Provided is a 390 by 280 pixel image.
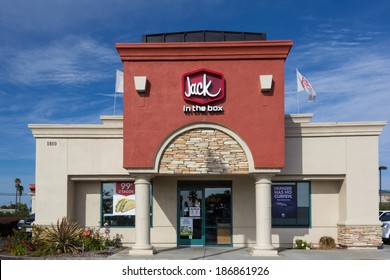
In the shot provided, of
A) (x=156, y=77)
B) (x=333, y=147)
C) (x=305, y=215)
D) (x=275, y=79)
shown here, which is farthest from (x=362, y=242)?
(x=156, y=77)

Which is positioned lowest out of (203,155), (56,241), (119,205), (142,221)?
(56,241)

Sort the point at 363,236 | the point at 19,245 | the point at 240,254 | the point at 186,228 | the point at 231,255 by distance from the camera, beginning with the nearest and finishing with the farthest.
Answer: the point at 231,255 → the point at 240,254 → the point at 19,245 → the point at 363,236 → the point at 186,228

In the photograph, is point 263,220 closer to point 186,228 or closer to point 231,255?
point 231,255

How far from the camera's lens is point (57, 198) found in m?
20.0

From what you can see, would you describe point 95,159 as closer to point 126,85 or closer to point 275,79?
point 126,85

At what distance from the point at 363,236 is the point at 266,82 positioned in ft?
25.4

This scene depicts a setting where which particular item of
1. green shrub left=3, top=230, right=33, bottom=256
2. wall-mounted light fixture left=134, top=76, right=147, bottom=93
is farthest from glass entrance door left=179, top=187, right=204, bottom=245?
green shrub left=3, top=230, right=33, bottom=256

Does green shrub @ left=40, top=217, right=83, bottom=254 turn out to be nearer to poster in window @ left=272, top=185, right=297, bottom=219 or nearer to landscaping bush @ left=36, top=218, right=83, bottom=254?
landscaping bush @ left=36, top=218, right=83, bottom=254

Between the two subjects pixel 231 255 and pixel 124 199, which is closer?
pixel 231 255

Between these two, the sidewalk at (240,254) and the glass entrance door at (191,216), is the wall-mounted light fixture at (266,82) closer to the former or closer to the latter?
the glass entrance door at (191,216)

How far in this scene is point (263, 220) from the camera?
17.6m

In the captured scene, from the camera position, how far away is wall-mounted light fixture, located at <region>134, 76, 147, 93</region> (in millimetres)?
17906

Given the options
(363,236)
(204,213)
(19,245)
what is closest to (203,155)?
(204,213)

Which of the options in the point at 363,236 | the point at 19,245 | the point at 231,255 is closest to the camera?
the point at 231,255
